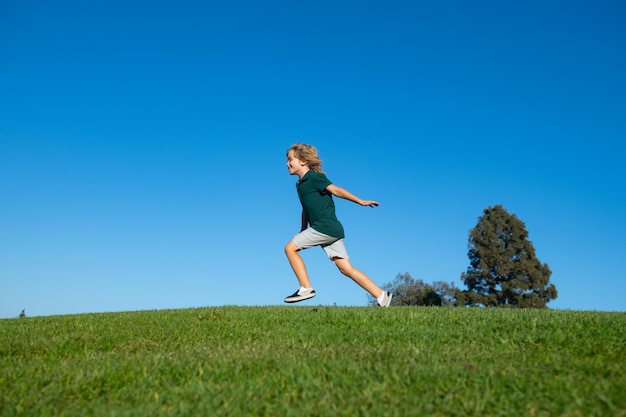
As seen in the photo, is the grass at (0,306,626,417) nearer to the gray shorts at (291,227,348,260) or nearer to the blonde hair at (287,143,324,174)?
the gray shorts at (291,227,348,260)

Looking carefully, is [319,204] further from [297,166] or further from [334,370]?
[334,370]

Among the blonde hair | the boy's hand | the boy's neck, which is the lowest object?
the boy's hand

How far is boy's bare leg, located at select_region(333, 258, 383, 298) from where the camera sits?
33.3ft

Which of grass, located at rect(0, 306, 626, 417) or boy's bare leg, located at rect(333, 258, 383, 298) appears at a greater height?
boy's bare leg, located at rect(333, 258, 383, 298)

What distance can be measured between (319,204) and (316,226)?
1.50 feet

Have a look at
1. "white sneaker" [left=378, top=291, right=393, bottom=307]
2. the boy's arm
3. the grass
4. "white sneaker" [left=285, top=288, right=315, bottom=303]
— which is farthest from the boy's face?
the grass

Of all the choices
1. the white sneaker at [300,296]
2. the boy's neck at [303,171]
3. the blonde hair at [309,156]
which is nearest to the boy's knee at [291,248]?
the white sneaker at [300,296]

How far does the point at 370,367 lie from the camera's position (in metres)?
5.02

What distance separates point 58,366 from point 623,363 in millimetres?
5994

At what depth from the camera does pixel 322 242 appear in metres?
10.3

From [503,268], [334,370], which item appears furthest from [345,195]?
[503,268]

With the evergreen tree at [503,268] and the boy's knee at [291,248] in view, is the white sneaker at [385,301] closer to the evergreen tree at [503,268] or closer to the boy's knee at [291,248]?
the boy's knee at [291,248]

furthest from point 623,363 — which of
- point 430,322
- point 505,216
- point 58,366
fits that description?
point 505,216

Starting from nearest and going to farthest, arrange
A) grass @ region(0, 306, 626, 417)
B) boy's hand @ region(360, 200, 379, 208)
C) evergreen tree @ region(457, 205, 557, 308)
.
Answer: grass @ region(0, 306, 626, 417) → boy's hand @ region(360, 200, 379, 208) → evergreen tree @ region(457, 205, 557, 308)
